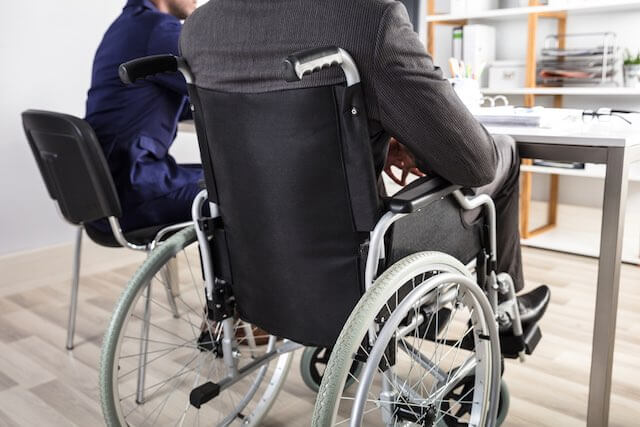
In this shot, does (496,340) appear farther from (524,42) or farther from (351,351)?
(524,42)

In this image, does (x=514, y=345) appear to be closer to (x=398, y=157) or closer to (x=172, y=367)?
(x=398, y=157)

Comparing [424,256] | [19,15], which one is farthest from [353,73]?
[19,15]

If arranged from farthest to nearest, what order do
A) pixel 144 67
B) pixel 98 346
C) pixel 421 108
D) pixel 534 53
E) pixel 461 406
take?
pixel 534 53, pixel 98 346, pixel 461 406, pixel 144 67, pixel 421 108

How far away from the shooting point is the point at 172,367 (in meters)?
1.97

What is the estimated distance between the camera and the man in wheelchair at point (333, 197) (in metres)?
0.96

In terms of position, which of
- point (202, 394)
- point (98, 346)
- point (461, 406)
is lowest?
point (98, 346)

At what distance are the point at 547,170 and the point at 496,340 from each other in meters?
1.87

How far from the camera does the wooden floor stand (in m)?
1.68

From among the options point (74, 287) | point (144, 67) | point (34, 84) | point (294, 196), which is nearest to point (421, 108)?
point (294, 196)

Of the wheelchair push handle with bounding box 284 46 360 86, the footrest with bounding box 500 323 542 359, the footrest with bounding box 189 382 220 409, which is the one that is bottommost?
the footrest with bounding box 500 323 542 359

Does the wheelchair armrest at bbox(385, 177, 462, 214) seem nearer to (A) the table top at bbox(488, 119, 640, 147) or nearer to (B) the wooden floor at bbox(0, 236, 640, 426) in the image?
(A) the table top at bbox(488, 119, 640, 147)

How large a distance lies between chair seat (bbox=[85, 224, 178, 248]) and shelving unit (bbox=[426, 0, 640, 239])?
1.85 metres

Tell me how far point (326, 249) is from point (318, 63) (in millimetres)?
325

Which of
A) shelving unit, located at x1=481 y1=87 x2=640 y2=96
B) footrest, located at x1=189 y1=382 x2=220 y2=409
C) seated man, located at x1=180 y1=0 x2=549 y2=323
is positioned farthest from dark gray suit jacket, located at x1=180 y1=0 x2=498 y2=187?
shelving unit, located at x1=481 y1=87 x2=640 y2=96
